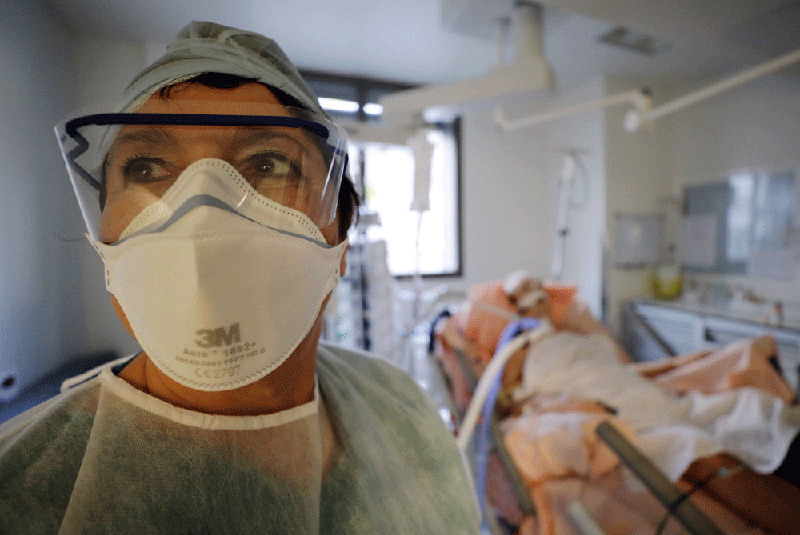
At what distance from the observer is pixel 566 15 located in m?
1.19

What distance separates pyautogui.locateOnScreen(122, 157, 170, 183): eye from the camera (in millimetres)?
300

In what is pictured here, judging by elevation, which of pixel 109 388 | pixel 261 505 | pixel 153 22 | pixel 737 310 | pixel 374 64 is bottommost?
pixel 737 310

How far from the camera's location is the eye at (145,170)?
300 millimetres

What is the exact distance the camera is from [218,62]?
1.08ft

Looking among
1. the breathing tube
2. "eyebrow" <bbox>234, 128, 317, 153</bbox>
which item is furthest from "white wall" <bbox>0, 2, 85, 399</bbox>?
the breathing tube

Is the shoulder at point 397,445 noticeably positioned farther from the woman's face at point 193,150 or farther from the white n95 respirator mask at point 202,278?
the woman's face at point 193,150

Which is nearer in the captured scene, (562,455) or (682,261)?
(562,455)

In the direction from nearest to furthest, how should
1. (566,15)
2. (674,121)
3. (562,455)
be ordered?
(562,455)
(566,15)
(674,121)

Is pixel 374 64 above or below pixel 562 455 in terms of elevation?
above

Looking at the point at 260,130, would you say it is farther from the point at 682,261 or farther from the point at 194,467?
the point at 682,261

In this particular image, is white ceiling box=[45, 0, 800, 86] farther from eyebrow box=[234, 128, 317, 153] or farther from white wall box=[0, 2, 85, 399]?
eyebrow box=[234, 128, 317, 153]

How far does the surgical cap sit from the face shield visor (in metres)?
0.04

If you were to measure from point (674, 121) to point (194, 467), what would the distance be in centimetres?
325

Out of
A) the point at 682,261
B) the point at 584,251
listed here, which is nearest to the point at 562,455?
the point at 584,251
